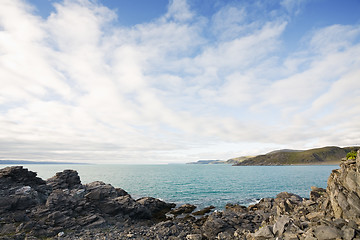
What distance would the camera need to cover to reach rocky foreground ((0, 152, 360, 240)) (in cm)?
1678

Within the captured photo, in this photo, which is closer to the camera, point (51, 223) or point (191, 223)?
point (51, 223)

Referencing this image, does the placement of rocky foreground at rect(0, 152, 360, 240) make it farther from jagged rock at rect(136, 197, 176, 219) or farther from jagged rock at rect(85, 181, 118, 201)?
jagged rock at rect(136, 197, 176, 219)

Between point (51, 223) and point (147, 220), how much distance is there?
17.2m

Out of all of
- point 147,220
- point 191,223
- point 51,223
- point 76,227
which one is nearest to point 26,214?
point 51,223

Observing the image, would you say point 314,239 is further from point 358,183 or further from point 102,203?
point 102,203

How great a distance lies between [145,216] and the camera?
39625 mm

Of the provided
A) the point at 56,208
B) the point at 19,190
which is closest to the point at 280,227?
the point at 56,208

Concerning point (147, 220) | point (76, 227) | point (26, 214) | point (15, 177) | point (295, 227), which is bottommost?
point (147, 220)

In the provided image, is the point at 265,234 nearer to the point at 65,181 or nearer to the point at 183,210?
the point at 183,210

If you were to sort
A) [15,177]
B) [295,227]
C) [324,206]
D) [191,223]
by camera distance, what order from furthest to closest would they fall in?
[15,177] → [191,223] → [324,206] → [295,227]

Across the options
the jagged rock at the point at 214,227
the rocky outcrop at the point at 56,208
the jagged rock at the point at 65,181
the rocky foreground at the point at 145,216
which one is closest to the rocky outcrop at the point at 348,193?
the rocky foreground at the point at 145,216

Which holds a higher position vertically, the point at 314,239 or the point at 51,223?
the point at 314,239

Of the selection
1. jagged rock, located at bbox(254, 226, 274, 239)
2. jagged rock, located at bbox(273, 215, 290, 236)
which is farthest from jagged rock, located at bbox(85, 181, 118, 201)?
jagged rock, located at bbox(273, 215, 290, 236)

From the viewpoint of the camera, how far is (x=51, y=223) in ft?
94.7
